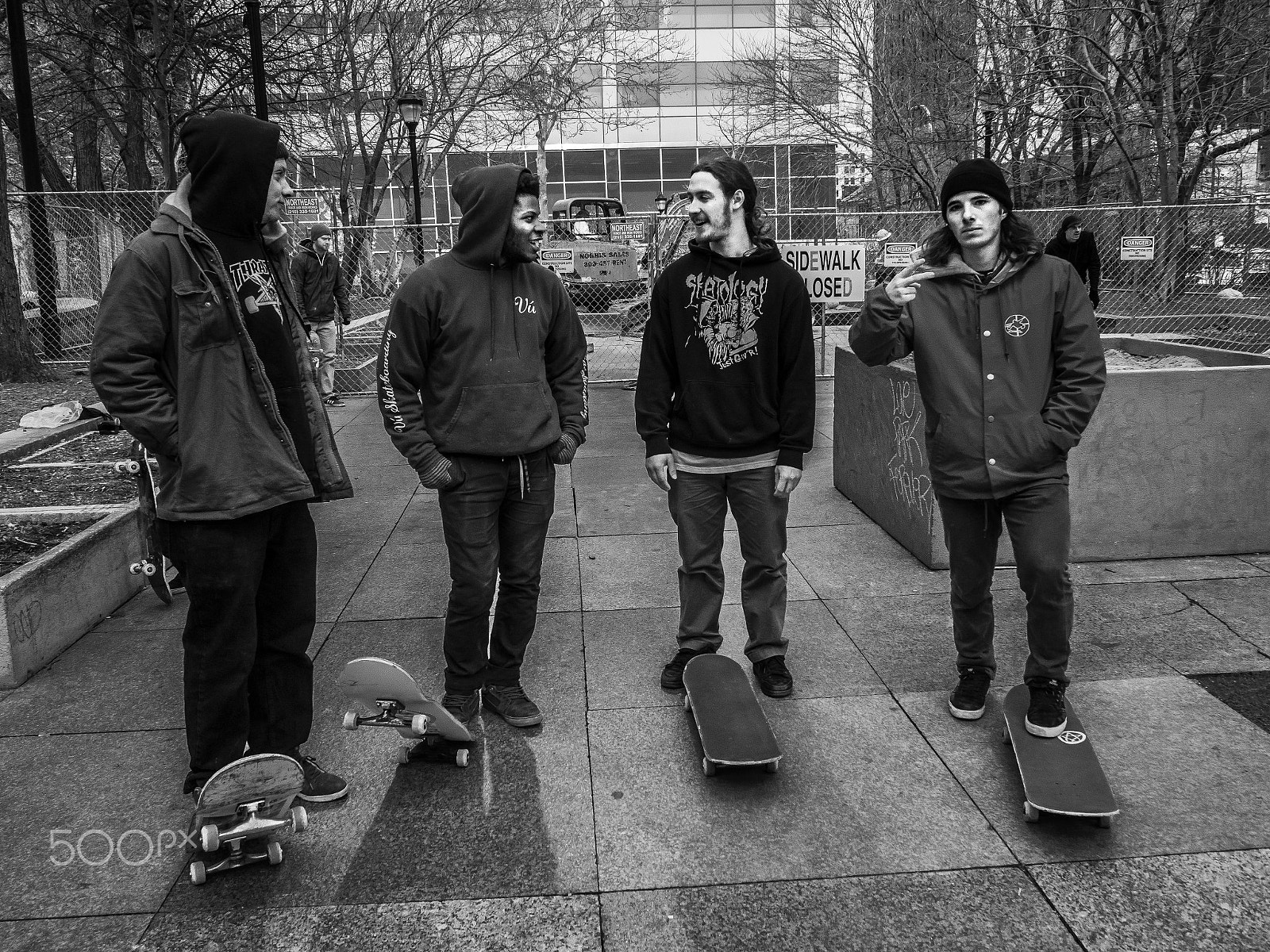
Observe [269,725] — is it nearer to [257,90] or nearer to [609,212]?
[257,90]

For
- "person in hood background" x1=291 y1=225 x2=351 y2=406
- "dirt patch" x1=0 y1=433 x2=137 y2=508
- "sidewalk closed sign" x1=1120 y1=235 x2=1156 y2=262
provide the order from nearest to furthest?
1. "dirt patch" x1=0 y1=433 x2=137 y2=508
2. "person in hood background" x1=291 y1=225 x2=351 y2=406
3. "sidewalk closed sign" x1=1120 y1=235 x2=1156 y2=262

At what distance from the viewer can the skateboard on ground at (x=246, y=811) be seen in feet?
9.31

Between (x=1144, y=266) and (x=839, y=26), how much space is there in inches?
496

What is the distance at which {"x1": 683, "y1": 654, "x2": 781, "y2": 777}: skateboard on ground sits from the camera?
335 cm

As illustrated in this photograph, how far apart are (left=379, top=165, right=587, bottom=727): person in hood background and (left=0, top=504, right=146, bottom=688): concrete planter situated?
1.86 meters

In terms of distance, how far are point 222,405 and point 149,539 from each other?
8.11ft

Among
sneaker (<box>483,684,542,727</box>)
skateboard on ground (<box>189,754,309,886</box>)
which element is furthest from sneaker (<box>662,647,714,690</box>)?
skateboard on ground (<box>189,754,309,886</box>)

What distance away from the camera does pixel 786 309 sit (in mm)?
3914

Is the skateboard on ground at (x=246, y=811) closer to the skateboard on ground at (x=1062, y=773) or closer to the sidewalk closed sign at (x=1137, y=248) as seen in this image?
the skateboard on ground at (x=1062, y=773)

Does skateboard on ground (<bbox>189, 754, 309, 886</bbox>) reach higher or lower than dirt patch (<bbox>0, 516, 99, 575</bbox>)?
lower

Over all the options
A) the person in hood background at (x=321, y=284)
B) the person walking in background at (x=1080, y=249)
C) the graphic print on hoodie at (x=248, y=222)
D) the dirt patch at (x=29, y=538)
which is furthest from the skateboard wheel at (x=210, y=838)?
the person walking in background at (x=1080, y=249)

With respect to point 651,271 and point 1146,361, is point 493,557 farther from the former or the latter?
point 651,271

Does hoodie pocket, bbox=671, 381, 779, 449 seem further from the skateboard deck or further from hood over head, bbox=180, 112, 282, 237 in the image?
the skateboard deck

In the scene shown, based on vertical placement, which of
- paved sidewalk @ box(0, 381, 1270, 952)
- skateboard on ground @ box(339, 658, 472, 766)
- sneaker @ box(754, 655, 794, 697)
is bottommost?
paved sidewalk @ box(0, 381, 1270, 952)
